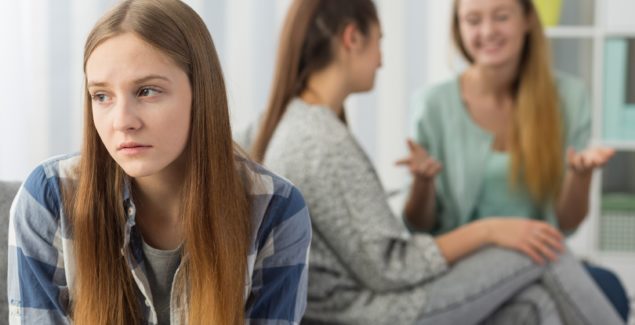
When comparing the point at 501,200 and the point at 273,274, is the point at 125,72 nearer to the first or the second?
the point at 273,274

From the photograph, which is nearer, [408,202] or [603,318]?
[603,318]

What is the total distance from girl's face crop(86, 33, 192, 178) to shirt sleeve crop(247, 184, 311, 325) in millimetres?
213

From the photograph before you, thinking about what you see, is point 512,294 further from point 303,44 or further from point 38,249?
point 38,249

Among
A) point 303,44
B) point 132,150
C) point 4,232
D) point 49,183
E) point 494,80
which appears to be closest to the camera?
point 132,150

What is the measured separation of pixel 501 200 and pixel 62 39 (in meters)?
1.41

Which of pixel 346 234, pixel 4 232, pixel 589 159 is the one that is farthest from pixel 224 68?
pixel 4 232

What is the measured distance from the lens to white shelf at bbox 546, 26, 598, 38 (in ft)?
10.3

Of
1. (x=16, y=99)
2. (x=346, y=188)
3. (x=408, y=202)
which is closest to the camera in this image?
(x=346, y=188)

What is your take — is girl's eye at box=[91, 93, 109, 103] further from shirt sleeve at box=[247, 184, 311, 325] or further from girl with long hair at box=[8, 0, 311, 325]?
shirt sleeve at box=[247, 184, 311, 325]

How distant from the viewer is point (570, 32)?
Result: 3145mm

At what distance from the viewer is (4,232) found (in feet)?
4.83

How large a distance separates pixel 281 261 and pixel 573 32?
2.02 m

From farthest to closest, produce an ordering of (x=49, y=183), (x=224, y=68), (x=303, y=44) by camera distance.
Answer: (x=224, y=68) → (x=303, y=44) → (x=49, y=183)

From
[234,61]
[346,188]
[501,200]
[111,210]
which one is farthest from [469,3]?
[111,210]
